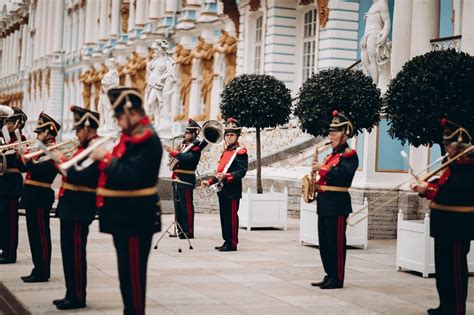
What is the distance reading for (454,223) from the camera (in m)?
9.16

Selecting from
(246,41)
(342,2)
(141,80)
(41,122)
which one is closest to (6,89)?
(141,80)

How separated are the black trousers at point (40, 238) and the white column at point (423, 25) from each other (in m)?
9.22

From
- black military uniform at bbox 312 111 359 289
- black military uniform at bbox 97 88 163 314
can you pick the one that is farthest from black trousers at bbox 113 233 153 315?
black military uniform at bbox 312 111 359 289

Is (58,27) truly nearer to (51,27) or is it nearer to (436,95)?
(51,27)

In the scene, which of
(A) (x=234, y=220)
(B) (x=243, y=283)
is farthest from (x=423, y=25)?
(B) (x=243, y=283)

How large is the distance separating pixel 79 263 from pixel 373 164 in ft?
30.1

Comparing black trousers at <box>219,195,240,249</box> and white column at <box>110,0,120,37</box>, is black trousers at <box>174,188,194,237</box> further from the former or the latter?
white column at <box>110,0,120,37</box>

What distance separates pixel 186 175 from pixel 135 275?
826 centimetres

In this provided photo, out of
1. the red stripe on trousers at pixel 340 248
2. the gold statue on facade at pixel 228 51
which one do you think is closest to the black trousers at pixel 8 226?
the red stripe on trousers at pixel 340 248

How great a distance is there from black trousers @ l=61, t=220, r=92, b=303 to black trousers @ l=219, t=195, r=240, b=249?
5179 mm

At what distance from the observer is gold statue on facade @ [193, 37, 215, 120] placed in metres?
34.3

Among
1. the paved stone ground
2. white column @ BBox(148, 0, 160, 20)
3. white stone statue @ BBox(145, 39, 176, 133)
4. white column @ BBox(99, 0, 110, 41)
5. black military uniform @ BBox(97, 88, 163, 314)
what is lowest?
the paved stone ground

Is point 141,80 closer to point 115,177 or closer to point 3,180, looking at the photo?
point 3,180

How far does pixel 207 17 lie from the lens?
1344 inches
